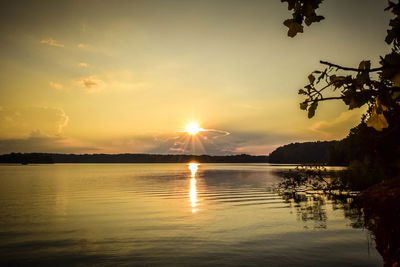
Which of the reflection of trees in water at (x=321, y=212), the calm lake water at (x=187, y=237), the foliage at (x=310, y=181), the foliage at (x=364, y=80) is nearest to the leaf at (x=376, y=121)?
the foliage at (x=364, y=80)

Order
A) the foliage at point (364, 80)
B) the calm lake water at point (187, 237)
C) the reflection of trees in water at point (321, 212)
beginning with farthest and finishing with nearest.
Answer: the reflection of trees in water at point (321, 212), the calm lake water at point (187, 237), the foliage at point (364, 80)

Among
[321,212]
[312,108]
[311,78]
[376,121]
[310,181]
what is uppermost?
[311,78]

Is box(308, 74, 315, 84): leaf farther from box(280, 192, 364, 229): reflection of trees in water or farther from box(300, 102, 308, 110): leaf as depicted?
box(280, 192, 364, 229): reflection of trees in water

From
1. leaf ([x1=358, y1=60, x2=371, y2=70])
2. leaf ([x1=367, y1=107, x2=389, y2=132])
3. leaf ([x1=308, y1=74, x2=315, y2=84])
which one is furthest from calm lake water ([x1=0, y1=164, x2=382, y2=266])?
leaf ([x1=358, y1=60, x2=371, y2=70])

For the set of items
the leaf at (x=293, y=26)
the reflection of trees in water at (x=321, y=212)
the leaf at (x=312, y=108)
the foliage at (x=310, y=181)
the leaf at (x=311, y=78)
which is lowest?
the reflection of trees in water at (x=321, y=212)

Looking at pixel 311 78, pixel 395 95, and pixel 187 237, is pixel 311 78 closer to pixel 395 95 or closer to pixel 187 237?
pixel 395 95

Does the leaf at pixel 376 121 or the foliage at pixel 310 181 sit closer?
the leaf at pixel 376 121

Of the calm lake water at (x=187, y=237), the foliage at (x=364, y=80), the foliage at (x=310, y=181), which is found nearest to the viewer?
the foliage at (x=364, y=80)

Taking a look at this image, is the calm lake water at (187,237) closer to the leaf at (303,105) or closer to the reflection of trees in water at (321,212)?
the reflection of trees in water at (321,212)

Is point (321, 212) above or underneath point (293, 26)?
A: underneath

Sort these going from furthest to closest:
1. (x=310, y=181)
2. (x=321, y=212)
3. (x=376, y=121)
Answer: (x=321, y=212) → (x=310, y=181) → (x=376, y=121)

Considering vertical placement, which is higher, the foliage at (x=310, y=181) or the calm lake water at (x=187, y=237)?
the foliage at (x=310, y=181)

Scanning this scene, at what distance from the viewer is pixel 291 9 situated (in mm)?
2619

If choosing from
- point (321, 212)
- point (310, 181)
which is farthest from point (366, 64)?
point (321, 212)
